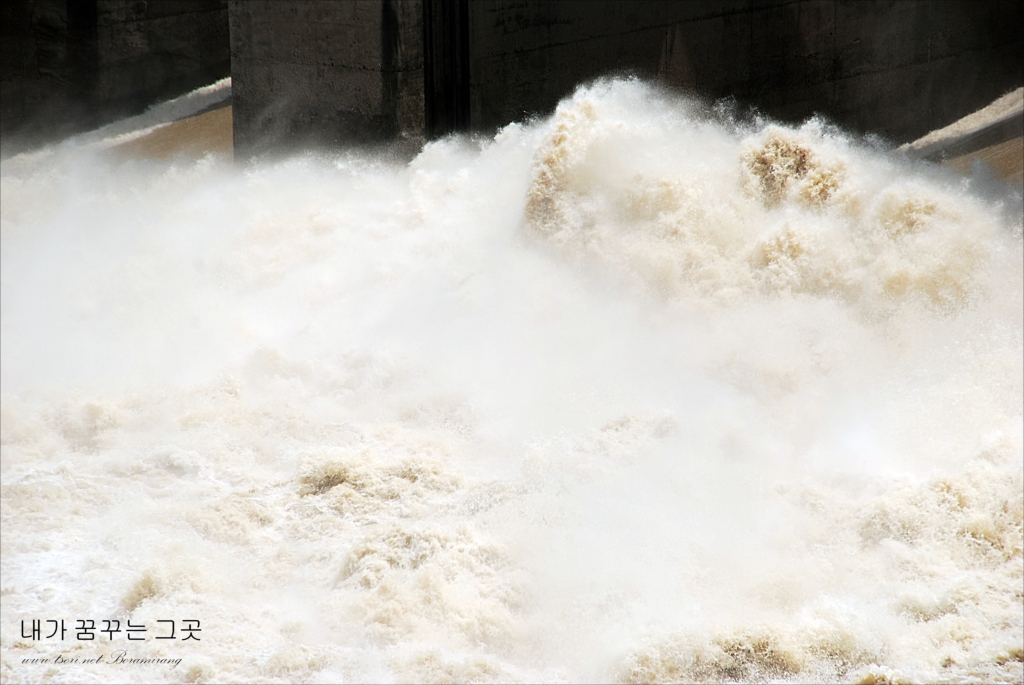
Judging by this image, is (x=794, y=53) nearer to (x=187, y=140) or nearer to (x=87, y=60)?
(x=187, y=140)

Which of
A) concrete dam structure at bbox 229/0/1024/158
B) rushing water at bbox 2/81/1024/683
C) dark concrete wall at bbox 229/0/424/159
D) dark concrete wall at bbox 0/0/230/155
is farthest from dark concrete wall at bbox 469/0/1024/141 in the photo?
dark concrete wall at bbox 0/0/230/155

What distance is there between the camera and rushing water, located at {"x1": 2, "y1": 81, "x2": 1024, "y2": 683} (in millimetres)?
3299

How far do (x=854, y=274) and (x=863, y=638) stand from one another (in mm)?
2619

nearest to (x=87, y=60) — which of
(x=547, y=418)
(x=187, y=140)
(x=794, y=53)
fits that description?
(x=187, y=140)

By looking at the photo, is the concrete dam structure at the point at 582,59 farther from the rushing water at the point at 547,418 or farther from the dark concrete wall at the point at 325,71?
the rushing water at the point at 547,418

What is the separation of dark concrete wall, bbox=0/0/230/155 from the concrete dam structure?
2.50 metres

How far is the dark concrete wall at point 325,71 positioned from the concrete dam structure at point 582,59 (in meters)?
0.01

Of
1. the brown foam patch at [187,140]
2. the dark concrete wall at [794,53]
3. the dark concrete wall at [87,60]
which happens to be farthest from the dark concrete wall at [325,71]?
the dark concrete wall at [87,60]

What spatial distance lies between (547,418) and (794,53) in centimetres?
345

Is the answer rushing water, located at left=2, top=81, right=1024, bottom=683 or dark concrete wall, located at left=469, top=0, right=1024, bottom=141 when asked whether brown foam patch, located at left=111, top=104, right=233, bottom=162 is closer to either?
rushing water, located at left=2, top=81, right=1024, bottom=683

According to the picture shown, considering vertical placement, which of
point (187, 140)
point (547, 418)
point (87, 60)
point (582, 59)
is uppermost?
point (87, 60)

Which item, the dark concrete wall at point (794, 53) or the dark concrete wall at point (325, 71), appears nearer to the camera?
the dark concrete wall at point (794, 53)

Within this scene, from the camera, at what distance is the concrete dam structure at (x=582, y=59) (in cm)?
616

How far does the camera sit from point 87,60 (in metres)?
10.6
